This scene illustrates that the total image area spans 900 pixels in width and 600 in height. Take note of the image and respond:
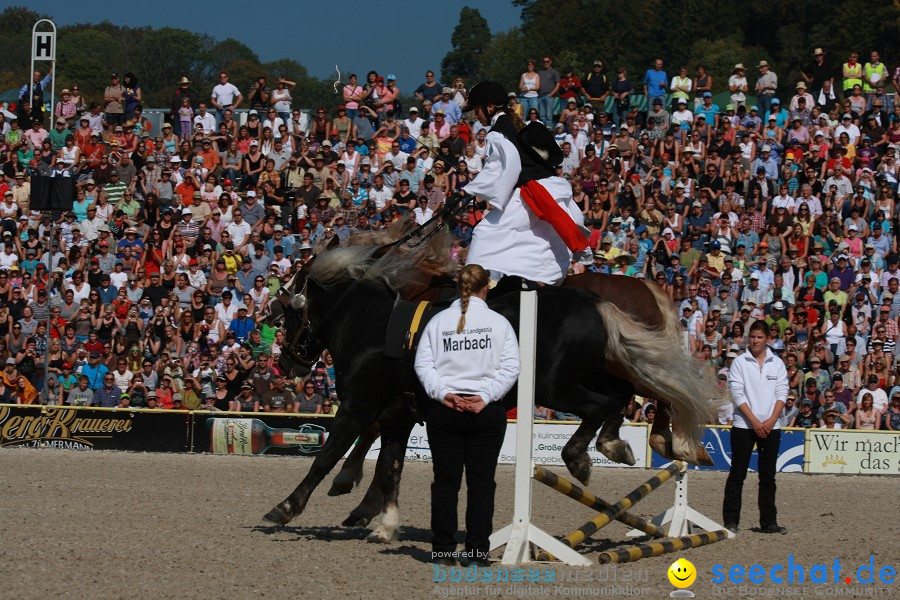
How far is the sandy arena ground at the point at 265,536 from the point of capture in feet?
21.4

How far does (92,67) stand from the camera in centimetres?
7044

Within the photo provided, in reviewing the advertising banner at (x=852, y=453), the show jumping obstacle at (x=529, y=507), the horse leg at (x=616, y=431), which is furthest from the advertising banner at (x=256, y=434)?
the show jumping obstacle at (x=529, y=507)

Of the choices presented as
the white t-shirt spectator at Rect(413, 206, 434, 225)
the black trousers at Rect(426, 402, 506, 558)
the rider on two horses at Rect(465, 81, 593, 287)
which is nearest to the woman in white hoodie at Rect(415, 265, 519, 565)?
the black trousers at Rect(426, 402, 506, 558)

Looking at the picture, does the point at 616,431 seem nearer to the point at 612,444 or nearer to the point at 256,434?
the point at 612,444

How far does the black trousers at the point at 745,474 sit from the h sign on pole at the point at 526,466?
2557mm

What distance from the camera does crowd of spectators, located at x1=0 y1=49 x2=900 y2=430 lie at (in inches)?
669

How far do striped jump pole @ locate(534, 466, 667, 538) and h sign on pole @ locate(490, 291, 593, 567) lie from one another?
128mm

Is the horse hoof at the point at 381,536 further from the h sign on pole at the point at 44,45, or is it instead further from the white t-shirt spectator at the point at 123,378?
the h sign on pole at the point at 44,45

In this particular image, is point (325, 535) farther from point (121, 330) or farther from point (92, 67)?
point (92, 67)

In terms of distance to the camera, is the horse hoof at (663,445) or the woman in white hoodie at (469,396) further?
the horse hoof at (663,445)

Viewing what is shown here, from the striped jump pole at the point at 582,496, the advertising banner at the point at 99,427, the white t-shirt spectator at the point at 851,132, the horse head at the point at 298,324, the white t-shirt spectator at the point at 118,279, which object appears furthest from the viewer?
the white t-shirt spectator at the point at 851,132

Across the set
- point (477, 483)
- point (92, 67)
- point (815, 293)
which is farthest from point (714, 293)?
point (92, 67)

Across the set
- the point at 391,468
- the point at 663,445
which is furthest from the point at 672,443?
the point at 391,468

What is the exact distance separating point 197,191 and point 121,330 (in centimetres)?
362
